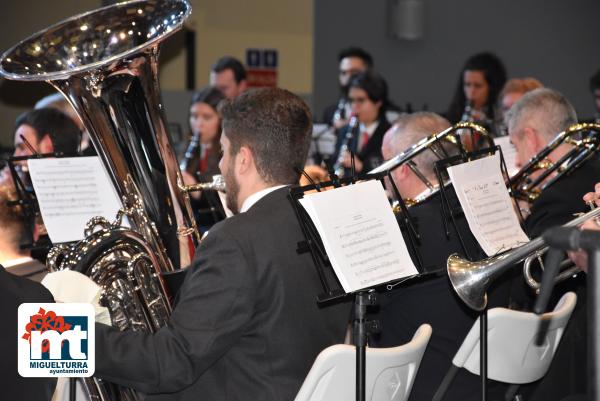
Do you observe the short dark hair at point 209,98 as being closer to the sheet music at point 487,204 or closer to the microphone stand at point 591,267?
the sheet music at point 487,204

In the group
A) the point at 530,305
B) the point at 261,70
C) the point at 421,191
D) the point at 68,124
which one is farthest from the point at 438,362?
the point at 261,70

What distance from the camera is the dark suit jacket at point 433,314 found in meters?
2.73


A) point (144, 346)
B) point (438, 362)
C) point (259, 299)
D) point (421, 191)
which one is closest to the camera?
point (144, 346)

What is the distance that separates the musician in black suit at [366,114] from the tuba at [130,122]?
2.63 meters

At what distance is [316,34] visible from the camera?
924cm

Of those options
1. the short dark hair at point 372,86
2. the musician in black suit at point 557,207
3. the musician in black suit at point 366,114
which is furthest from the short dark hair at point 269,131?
the short dark hair at point 372,86

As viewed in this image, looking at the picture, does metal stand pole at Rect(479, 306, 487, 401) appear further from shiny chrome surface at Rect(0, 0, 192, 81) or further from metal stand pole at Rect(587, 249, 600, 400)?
shiny chrome surface at Rect(0, 0, 192, 81)

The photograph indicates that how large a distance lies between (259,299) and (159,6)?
3.92 feet

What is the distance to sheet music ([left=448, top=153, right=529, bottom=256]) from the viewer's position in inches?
98.7

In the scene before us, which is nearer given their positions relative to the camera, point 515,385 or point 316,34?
point 515,385

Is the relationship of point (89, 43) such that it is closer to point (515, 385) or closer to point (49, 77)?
point (49, 77)

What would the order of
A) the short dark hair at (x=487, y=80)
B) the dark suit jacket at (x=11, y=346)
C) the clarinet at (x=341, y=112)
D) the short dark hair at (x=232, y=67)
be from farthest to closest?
the clarinet at (x=341, y=112) < the short dark hair at (x=487, y=80) < the short dark hair at (x=232, y=67) < the dark suit jacket at (x=11, y=346)

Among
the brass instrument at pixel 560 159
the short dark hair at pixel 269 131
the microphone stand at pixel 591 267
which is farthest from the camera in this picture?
the brass instrument at pixel 560 159

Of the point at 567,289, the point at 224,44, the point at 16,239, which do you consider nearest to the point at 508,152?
the point at 567,289
